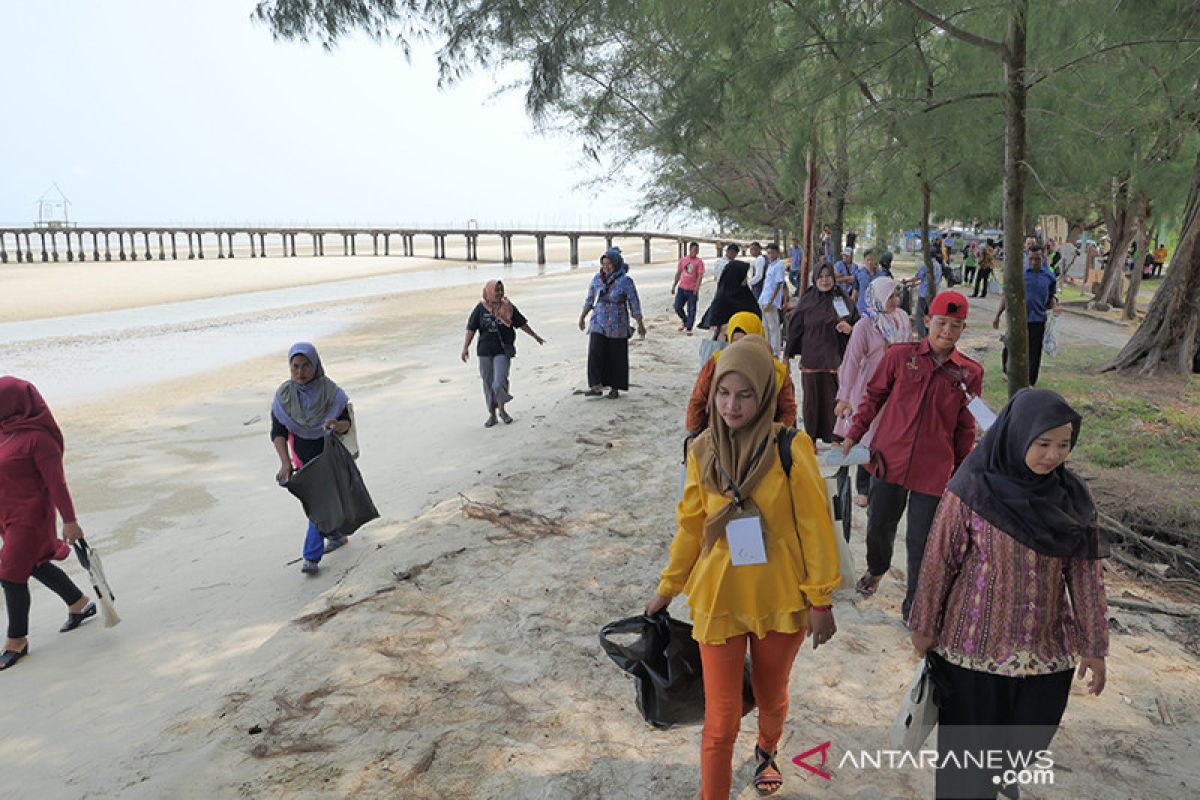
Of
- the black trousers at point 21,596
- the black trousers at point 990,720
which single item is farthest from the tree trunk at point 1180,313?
the black trousers at point 21,596

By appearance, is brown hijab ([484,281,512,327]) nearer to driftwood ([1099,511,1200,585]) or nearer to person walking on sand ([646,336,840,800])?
driftwood ([1099,511,1200,585])

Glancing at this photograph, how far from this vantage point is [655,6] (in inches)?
199

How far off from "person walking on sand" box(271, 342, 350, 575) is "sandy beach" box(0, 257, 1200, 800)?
2.35 feet

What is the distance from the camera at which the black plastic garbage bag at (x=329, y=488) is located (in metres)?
4.91

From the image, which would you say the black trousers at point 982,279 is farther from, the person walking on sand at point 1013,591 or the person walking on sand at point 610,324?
the person walking on sand at point 1013,591

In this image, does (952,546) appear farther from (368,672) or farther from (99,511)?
(99,511)

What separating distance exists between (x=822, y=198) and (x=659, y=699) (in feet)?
56.4

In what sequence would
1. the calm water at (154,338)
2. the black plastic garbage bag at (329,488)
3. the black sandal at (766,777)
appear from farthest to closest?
1. the calm water at (154,338)
2. the black plastic garbage bag at (329,488)
3. the black sandal at (766,777)

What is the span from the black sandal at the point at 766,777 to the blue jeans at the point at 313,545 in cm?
344

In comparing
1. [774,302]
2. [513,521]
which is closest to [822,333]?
[513,521]

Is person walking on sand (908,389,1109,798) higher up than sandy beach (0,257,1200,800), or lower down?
higher up

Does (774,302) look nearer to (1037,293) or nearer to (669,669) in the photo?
(1037,293)

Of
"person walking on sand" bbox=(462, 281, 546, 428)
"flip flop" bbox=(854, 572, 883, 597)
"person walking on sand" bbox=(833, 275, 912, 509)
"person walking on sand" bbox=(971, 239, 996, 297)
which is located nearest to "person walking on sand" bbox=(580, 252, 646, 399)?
"person walking on sand" bbox=(462, 281, 546, 428)

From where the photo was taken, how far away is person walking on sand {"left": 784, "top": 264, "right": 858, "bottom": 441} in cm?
615
